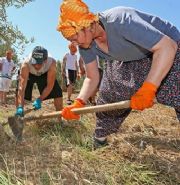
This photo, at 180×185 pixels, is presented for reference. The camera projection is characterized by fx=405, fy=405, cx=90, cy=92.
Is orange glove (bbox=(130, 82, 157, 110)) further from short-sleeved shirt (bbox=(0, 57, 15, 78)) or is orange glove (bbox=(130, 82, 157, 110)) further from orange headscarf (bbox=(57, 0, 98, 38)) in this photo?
short-sleeved shirt (bbox=(0, 57, 15, 78))

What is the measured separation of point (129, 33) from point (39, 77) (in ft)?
10.7

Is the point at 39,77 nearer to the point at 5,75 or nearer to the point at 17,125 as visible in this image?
the point at 17,125

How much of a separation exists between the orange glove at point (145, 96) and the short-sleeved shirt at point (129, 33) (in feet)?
1.06

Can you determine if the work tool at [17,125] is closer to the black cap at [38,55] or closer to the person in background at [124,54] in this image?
the person in background at [124,54]

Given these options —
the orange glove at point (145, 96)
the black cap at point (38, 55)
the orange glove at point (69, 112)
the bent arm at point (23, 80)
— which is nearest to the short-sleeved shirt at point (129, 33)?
the orange glove at point (145, 96)

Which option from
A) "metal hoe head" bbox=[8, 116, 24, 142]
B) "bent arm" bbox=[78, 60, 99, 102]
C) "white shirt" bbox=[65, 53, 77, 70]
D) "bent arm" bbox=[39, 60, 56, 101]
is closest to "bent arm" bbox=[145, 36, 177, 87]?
"bent arm" bbox=[78, 60, 99, 102]

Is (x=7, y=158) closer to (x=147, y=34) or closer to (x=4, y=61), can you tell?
(x=147, y=34)

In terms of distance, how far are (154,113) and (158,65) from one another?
4.56 meters

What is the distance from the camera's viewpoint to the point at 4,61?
1153 cm

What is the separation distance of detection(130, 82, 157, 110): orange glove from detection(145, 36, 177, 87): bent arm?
5 cm

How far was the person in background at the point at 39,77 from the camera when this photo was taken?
5776mm

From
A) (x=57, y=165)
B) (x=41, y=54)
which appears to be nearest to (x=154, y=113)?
(x=41, y=54)

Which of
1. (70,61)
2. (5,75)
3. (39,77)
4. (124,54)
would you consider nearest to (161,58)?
(124,54)

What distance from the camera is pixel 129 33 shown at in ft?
11.2
